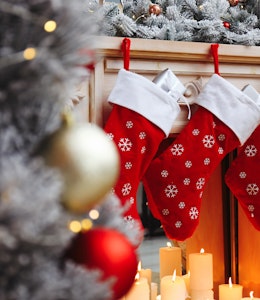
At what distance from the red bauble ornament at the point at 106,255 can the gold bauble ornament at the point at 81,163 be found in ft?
0.13

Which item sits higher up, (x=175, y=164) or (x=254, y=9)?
(x=254, y=9)

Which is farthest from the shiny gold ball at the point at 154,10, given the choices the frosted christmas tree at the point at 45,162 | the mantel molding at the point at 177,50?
the frosted christmas tree at the point at 45,162

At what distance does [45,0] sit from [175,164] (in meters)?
1.02

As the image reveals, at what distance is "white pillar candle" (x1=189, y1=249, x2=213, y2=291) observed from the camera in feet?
5.92

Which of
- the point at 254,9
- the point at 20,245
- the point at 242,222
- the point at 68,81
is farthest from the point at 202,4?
the point at 20,245

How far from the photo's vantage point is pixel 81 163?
0.53 metres

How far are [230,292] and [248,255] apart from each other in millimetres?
163

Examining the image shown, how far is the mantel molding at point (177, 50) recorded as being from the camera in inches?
56.2

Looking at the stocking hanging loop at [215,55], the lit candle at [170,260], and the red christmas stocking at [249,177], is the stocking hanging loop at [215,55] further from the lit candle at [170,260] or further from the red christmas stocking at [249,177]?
the lit candle at [170,260]

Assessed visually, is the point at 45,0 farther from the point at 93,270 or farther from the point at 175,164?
the point at 175,164

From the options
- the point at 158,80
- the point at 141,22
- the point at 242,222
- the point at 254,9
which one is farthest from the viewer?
the point at 242,222

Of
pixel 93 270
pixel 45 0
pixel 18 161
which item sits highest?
pixel 45 0

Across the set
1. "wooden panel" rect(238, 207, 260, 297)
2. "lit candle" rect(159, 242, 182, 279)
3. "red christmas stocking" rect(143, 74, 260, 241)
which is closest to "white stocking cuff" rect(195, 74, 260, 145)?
"red christmas stocking" rect(143, 74, 260, 241)

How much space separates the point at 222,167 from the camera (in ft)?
6.34
